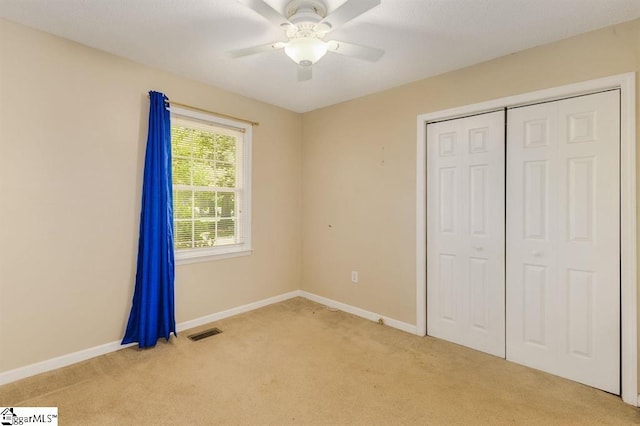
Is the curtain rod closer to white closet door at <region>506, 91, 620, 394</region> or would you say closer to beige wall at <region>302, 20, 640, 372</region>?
beige wall at <region>302, 20, 640, 372</region>

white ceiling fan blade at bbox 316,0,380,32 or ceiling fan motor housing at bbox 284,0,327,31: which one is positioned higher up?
ceiling fan motor housing at bbox 284,0,327,31

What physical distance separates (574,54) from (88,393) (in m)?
4.18

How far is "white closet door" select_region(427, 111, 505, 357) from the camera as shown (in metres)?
2.65

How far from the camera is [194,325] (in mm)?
3176

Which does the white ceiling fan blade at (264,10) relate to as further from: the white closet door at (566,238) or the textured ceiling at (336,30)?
the white closet door at (566,238)

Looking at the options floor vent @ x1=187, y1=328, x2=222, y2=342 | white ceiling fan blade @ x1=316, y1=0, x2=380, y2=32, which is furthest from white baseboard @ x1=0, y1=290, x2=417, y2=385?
white ceiling fan blade @ x1=316, y1=0, x2=380, y2=32

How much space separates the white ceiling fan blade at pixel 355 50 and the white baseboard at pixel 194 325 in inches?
98.9

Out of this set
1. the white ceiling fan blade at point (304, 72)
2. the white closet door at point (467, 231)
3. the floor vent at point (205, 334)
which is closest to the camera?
the white ceiling fan blade at point (304, 72)

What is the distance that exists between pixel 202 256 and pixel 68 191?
127cm

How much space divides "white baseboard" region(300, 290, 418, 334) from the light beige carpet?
0.24 meters

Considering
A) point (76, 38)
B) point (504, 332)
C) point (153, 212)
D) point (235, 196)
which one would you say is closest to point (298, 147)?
point (235, 196)

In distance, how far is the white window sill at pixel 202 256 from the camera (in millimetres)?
3074

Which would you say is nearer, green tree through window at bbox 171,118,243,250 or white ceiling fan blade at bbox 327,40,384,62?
white ceiling fan blade at bbox 327,40,384,62

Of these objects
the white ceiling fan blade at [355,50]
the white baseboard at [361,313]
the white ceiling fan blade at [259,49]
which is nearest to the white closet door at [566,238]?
the white baseboard at [361,313]
